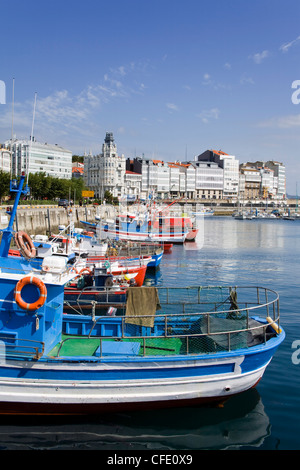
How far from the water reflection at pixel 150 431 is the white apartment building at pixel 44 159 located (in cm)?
12018

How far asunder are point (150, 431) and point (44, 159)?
129642mm

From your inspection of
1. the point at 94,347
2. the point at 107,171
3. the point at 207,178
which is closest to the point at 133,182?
the point at 107,171

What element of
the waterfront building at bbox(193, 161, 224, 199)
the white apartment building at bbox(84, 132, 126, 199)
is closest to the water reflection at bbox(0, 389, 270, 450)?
the white apartment building at bbox(84, 132, 126, 199)

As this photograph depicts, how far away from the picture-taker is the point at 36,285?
33.3 ft

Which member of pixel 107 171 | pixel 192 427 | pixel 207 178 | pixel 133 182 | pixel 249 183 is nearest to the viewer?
pixel 192 427

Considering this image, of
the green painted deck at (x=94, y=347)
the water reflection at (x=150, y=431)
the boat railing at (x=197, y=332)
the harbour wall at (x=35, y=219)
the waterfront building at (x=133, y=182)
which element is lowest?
the water reflection at (x=150, y=431)

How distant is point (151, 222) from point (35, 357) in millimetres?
42750

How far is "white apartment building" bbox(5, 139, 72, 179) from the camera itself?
127 m

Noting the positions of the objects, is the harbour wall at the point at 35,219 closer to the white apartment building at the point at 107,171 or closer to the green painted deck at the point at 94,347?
the green painted deck at the point at 94,347

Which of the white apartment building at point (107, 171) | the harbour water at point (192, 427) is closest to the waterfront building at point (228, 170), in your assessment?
the white apartment building at point (107, 171)

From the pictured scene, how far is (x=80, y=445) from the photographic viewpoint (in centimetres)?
952

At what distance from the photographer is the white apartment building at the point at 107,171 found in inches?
5581

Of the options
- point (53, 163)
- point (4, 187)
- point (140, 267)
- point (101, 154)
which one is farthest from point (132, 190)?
point (140, 267)

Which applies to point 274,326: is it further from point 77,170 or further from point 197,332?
point 77,170
